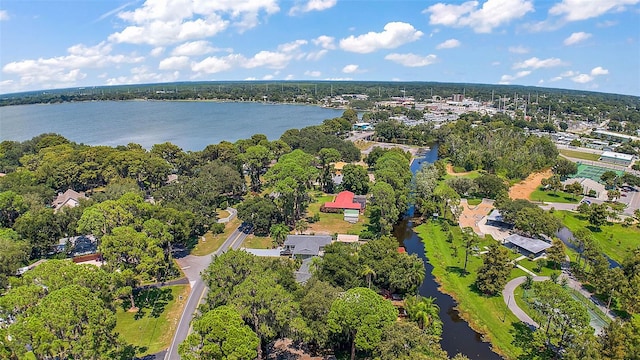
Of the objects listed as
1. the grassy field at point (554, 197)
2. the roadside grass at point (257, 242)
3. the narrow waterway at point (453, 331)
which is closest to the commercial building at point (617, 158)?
the grassy field at point (554, 197)

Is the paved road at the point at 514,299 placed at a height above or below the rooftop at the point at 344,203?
below

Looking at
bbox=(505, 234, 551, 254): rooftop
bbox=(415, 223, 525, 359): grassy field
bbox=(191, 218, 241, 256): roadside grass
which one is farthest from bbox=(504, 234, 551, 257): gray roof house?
bbox=(191, 218, 241, 256): roadside grass

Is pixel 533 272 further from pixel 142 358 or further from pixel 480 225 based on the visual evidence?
pixel 142 358

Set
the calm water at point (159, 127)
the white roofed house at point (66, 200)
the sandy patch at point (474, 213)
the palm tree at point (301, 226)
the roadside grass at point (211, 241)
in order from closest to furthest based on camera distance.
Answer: the roadside grass at point (211, 241), the palm tree at point (301, 226), the sandy patch at point (474, 213), the white roofed house at point (66, 200), the calm water at point (159, 127)

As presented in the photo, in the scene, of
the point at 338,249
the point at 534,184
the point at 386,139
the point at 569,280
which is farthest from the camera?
the point at 386,139

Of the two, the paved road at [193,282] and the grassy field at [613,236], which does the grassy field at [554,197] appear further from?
the paved road at [193,282]

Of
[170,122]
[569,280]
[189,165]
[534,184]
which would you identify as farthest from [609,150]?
[170,122]

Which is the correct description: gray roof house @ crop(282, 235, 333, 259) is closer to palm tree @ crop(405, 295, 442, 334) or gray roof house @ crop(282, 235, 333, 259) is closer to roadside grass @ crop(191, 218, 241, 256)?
roadside grass @ crop(191, 218, 241, 256)
